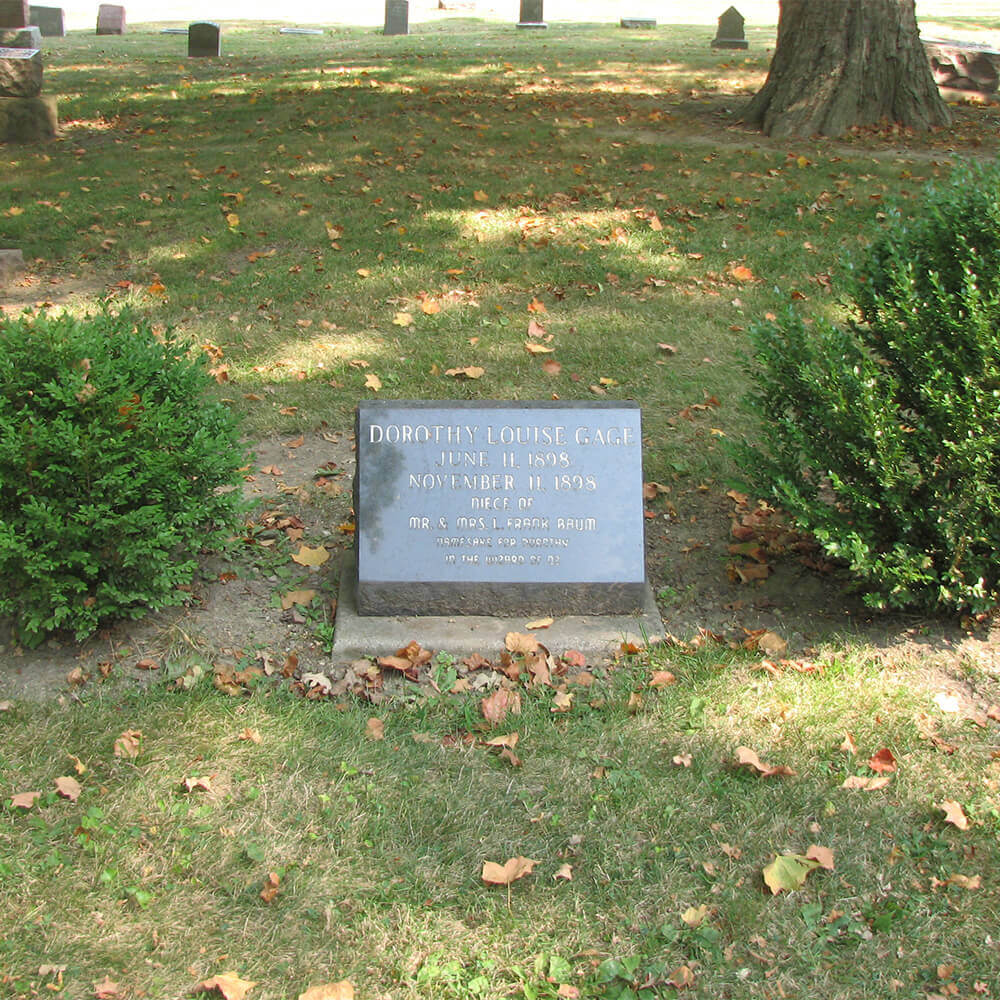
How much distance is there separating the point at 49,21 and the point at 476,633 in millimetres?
26003

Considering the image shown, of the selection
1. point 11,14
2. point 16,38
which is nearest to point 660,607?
point 16,38

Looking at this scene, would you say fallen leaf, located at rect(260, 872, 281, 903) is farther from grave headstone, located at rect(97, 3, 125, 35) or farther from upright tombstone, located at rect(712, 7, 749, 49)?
grave headstone, located at rect(97, 3, 125, 35)

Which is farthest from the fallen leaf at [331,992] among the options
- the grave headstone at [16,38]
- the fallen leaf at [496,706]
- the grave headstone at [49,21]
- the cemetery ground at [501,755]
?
the grave headstone at [49,21]

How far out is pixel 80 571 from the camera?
4168 millimetres

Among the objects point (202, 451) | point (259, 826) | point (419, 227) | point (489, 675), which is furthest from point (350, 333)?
point (259, 826)

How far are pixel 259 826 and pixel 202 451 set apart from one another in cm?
152

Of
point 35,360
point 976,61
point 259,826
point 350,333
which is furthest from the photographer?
point 976,61

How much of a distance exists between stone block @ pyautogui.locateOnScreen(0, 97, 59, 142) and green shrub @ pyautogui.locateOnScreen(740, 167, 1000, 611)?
32.6 ft

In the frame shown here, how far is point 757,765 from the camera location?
3.68 meters

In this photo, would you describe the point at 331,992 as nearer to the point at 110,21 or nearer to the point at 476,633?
the point at 476,633

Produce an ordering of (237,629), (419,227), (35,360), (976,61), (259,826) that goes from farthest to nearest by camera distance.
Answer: (976,61), (419,227), (237,629), (35,360), (259,826)

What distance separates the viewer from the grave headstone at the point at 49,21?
25.2 meters

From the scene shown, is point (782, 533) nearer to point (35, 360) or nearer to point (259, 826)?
point (259, 826)

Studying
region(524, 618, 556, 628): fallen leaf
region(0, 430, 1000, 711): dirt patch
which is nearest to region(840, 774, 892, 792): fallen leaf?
region(0, 430, 1000, 711): dirt patch
